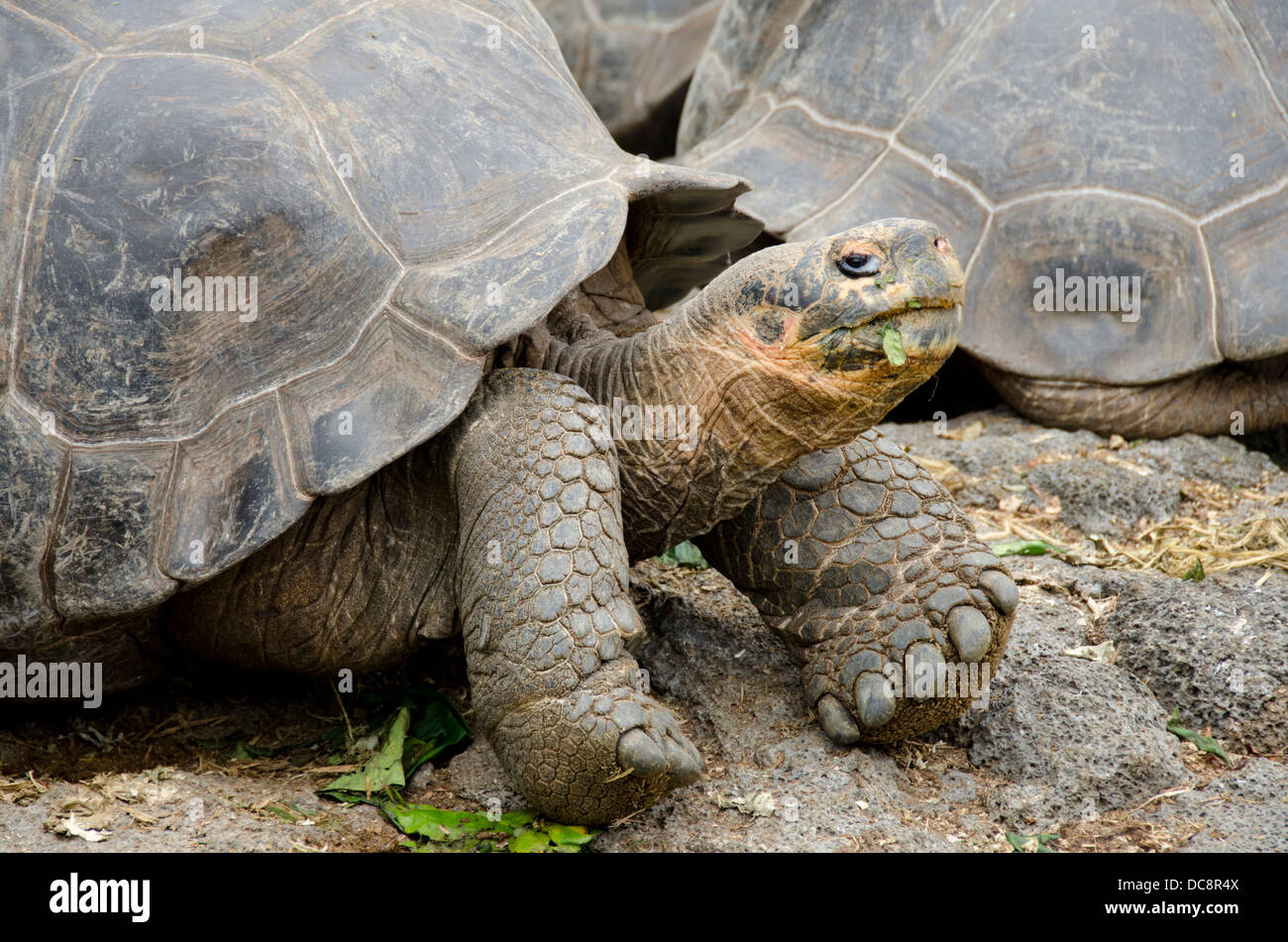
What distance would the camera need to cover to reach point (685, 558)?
3922mm

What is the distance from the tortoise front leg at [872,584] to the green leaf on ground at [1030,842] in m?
0.31

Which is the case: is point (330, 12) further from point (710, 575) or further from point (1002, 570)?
point (1002, 570)

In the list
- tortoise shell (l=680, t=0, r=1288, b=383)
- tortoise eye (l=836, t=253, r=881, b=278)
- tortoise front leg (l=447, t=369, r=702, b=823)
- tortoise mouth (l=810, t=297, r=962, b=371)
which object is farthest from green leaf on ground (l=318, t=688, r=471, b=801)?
tortoise shell (l=680, t=0, r=1288, b=383)

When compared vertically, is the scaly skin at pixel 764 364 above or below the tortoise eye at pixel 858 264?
below

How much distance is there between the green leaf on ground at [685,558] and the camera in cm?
390

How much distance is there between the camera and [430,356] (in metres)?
2.78

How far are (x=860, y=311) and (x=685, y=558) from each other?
1481 millimetres

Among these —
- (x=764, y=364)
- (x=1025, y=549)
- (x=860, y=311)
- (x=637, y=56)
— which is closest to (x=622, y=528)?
(x=764, y=364)

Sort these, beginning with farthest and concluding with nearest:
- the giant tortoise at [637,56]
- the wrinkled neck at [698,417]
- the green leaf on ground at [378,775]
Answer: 1. the giant tortoise at [637,56]
2. the green leaf on ground at [378,775]
3. the wrinkled neck at [698,417]

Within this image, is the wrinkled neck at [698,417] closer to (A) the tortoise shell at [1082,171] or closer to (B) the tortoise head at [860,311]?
(B) the tortoise head at [860,311]

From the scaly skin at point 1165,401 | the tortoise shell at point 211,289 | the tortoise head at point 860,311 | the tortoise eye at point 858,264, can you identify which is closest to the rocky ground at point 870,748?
the tortoise shell at point 211,289

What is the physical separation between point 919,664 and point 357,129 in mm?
1787

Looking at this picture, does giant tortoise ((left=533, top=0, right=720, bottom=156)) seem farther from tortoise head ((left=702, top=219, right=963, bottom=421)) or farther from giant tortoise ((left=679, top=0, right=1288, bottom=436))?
tortoise head ((left=702, top=219, right=963, bottom=421))

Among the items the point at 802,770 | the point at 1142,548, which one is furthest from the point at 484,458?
the point at 1142,548
